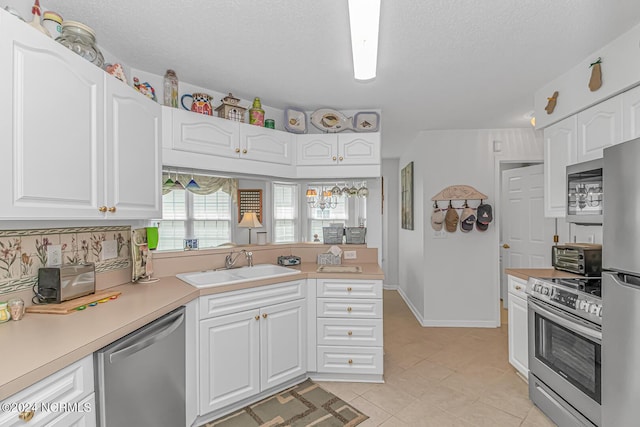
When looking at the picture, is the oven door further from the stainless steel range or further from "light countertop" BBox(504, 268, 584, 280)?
"light countertop" BBox(504, 268, 584, 280)

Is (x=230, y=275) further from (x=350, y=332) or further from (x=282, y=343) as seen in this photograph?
(x=350, y=332)

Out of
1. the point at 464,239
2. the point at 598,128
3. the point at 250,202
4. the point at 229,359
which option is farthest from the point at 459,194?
the point at 229,359

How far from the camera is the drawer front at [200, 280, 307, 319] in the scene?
1.94m

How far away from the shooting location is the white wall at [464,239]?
366 centimetres

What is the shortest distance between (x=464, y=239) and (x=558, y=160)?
150 cm

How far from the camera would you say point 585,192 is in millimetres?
2086

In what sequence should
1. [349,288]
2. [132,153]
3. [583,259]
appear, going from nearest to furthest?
[132,153], [583,259], [349,288]

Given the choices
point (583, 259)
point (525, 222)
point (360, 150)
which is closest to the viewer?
point (583, 259)

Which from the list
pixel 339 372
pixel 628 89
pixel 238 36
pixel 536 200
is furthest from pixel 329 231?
pixel 536 200

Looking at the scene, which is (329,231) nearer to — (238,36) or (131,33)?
(238,36)

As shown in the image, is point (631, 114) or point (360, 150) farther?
point (360, 150)

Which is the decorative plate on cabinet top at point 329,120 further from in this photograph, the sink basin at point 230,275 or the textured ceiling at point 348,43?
the sink basin at point 230,275

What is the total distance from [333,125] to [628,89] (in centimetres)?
200

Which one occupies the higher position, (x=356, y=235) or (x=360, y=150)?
(x=360, y=150)
